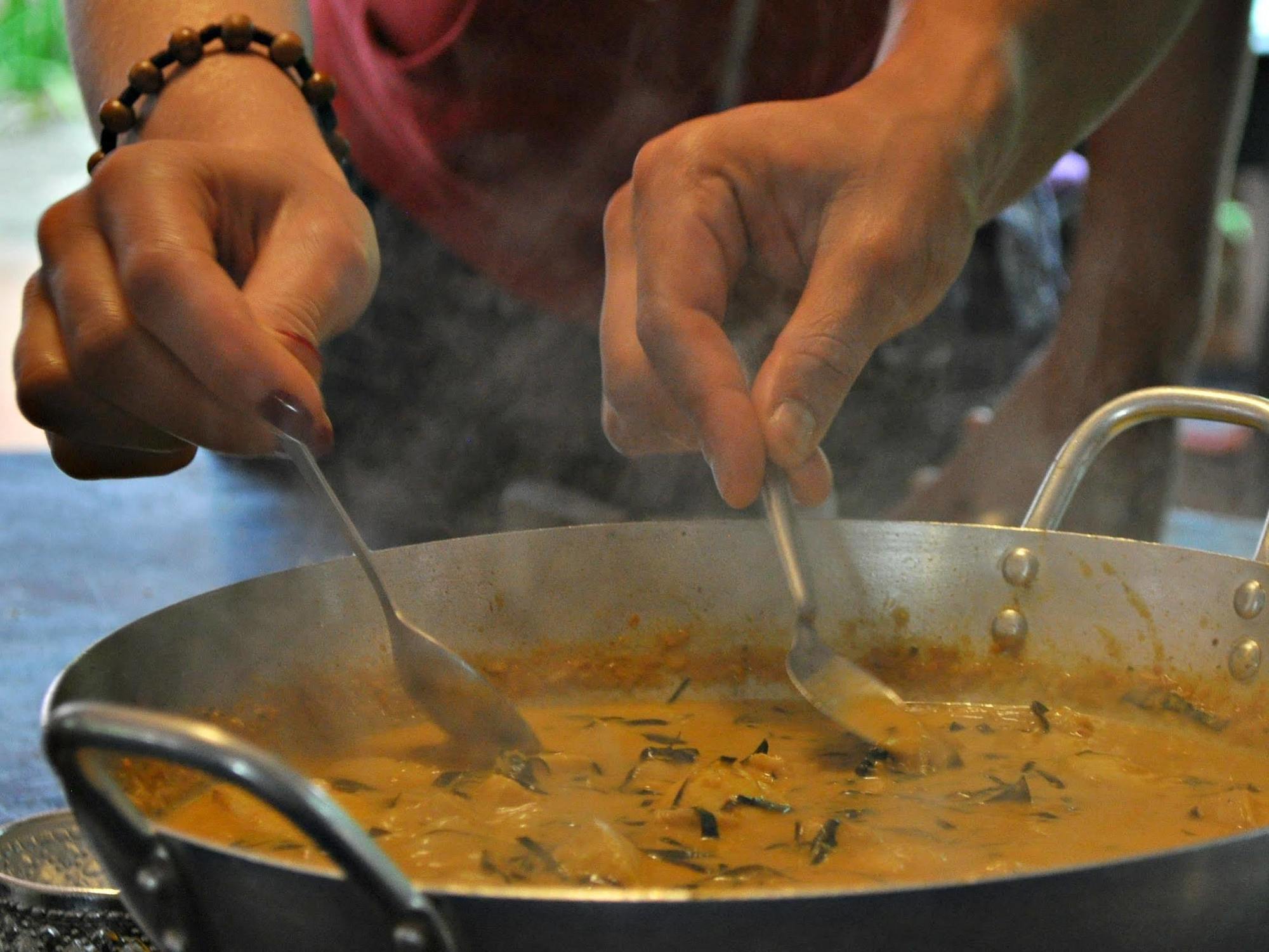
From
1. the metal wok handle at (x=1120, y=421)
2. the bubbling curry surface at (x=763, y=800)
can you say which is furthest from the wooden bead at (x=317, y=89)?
the metal wok handle at (x=1120, y=421)

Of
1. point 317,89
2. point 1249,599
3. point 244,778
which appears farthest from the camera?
point 317,89

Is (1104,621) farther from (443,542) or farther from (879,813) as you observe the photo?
(443,542)

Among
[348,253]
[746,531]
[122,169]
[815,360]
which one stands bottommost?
[746,531]

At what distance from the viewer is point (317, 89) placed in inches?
59.0

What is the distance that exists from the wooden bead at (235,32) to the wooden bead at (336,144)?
0.49ft

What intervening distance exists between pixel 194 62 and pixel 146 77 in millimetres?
54

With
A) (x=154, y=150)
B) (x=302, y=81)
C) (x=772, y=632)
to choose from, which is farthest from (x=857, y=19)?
(x=154, y=150)

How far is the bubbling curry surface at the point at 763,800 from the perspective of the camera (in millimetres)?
1030

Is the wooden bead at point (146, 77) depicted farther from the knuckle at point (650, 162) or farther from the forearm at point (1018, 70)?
the forearm at point (1018, 70)

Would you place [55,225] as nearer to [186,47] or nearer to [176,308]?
[176,308]

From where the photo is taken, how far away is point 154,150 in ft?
3.92

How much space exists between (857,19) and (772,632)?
0.99 metres

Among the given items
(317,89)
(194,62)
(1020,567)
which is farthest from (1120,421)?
(194,62)

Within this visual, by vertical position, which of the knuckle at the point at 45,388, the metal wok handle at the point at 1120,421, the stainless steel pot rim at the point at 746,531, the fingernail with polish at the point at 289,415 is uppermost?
the knuckle at the point at 45,388
